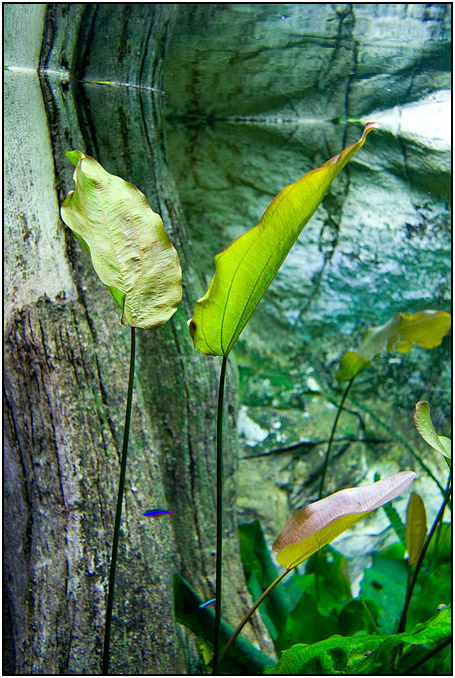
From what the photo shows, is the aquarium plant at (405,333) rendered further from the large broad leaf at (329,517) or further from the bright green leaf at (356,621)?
the large broad leaf at (329,517)

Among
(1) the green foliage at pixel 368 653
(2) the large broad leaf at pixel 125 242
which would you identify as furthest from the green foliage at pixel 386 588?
(2) the large broad leaf at pixel 125 242

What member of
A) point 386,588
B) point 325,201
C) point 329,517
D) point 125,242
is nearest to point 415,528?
point 329,517

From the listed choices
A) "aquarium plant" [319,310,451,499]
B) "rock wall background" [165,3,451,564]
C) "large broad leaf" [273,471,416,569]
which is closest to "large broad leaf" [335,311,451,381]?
"aquarium plant" [319,310,451,499]

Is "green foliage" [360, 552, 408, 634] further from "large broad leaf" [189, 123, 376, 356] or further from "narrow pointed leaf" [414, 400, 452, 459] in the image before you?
"large broad leaf" [189, 123, 376, 356]

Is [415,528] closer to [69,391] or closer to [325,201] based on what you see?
[69,391]

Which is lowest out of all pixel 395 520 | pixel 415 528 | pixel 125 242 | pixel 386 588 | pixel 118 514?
pixel 386 588

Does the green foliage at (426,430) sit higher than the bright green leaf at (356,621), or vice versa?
the green foliage at (426,430)

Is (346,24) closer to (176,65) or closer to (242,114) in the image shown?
(242,114)
